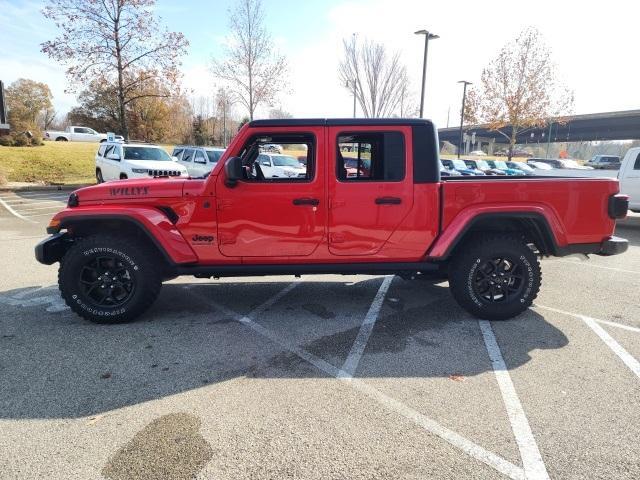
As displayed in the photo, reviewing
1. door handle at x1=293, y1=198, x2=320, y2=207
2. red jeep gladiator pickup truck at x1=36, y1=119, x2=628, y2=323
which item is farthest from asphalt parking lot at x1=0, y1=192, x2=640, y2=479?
door handle at x1=293, y1=198, x2=320, y2=207

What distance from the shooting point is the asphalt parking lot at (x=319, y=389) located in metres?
2.24

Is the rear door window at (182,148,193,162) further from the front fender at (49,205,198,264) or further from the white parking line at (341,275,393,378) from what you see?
the white parking line at (341,275,393,378)

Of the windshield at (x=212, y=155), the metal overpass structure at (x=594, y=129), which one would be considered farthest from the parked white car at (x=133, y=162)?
the metal overpass structure at (x=594, y=129)

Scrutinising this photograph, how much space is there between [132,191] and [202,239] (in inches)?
32.9

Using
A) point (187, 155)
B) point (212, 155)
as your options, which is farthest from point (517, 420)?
point (187, 155)

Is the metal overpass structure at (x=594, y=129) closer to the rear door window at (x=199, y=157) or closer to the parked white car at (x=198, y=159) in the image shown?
the parked white car at (x=198, y=159)

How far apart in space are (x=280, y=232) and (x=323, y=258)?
20.1 inches

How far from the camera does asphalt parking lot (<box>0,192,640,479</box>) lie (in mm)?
2236

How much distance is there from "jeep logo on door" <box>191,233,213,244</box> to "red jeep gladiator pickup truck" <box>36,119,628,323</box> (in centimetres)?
1

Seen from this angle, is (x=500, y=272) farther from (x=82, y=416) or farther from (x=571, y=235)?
(x=82, y=416)

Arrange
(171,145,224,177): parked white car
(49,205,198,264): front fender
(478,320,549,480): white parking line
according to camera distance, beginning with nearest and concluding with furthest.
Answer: (478,320,549,480): white parking line → (49,205,198,264): front fender → (171,145,224,177): parked white car

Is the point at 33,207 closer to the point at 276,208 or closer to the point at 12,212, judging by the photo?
the point at 12,212

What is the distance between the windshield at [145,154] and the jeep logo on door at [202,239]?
1097 centimetres

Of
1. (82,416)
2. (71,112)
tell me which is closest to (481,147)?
(71,112)
